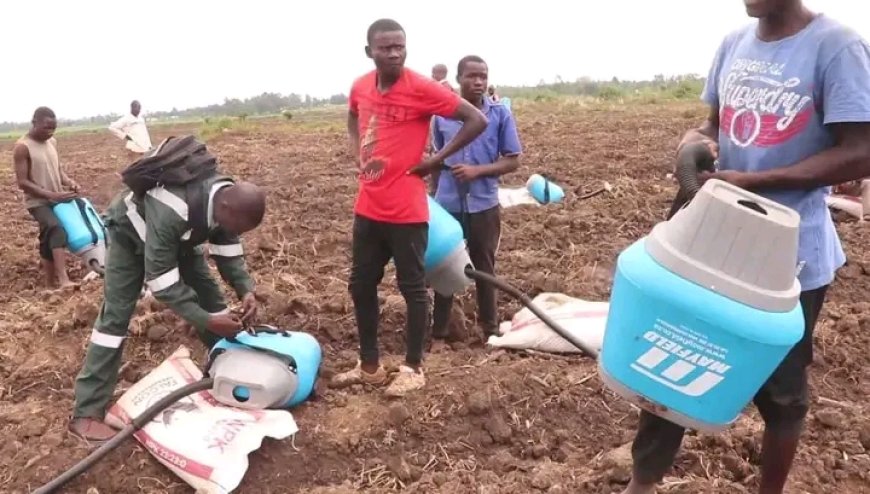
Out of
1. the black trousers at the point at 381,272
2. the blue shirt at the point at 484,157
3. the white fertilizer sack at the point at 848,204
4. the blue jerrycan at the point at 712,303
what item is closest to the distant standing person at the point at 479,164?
the blue shirt at the point at 484,157

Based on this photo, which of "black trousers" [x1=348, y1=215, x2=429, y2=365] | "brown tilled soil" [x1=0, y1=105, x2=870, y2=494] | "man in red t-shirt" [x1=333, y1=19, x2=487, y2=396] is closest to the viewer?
"brown tilled soil" [x1=0, y1=105, x2=870, y2=494]

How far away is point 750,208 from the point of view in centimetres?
179

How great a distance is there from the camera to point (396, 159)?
3260 millimetres

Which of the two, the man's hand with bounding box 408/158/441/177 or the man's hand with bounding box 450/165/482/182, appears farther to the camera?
the man's hand with bounding box 450/165/482/182

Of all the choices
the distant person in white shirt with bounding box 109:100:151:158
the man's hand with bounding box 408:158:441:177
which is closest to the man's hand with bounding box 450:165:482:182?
the man's hand with bounding box 408:158:441:177

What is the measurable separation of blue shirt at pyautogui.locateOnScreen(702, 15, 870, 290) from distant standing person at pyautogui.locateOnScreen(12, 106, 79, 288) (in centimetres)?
486

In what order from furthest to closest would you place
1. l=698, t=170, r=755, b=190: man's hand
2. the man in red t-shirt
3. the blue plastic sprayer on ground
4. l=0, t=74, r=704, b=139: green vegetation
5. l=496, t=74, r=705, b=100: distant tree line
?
l=496, t=74, r=705, b=100: distant tree line < l=0, t=74, r=704, b=139: green vegetation < the man in red t-shirt < the blue plastic sprayer on ground < l=698, t=170, r=755, b=190: man's hand

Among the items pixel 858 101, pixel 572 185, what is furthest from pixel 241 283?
pixel 572 185

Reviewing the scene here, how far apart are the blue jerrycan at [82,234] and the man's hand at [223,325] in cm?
286

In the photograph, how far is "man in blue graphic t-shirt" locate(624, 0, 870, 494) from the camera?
5.88 ft

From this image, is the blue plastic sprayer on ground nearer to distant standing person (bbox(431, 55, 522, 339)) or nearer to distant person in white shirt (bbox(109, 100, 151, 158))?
distant standing person (bbox(431, 55, 522, 339))

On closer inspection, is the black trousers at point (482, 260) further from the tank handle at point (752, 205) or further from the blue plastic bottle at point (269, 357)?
the tank handle at point (752, 205)

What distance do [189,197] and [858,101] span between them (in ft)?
7.20

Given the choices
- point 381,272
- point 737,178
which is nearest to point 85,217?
point 381,272
